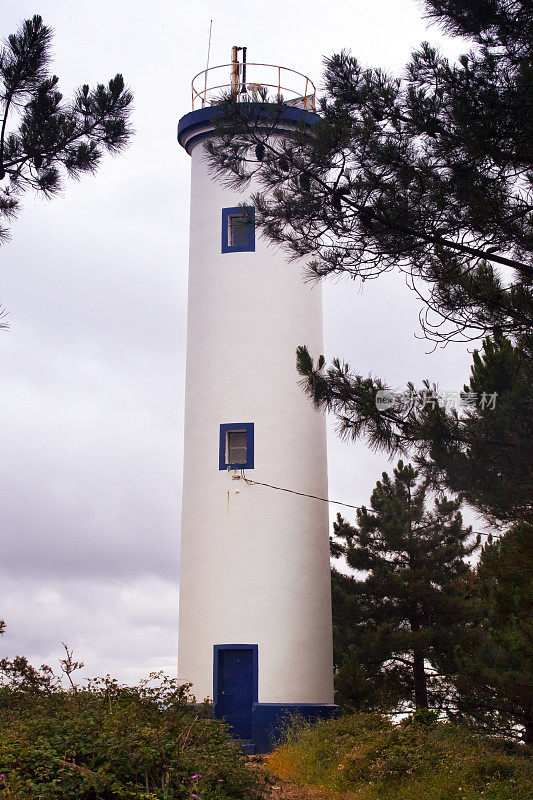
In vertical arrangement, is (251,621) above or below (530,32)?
below

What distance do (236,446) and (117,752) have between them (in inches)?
335

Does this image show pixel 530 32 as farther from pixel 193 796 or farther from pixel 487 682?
pixel 487 682

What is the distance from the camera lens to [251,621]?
562 inches

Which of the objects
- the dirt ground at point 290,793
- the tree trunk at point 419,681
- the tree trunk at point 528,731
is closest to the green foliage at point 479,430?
the dirt ground at point 290,793

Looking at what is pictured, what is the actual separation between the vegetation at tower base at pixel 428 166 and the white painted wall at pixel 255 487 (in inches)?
242

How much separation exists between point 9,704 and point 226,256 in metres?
8.64

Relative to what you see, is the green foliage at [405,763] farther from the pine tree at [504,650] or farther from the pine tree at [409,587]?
the pine tree at [409,587]

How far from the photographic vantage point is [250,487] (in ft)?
48.7

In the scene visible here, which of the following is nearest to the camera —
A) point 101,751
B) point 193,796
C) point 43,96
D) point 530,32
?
point 193,796

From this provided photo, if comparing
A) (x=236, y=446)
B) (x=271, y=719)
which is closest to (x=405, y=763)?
(x=271, y=719)

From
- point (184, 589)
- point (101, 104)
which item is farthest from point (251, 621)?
point (101, 104)

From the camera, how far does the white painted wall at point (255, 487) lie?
565 inches

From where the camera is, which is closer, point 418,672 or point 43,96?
point 43,96

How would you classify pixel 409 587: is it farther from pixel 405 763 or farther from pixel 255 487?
pixel 405 763
